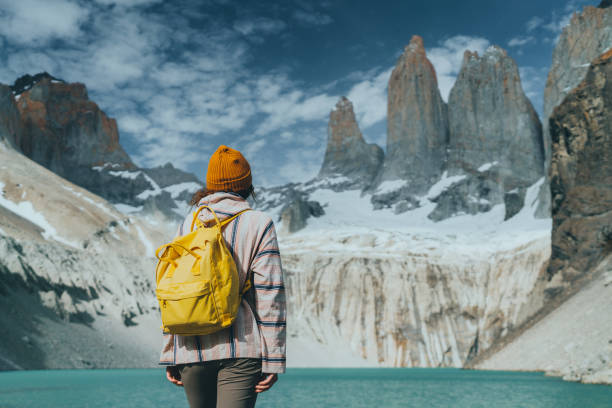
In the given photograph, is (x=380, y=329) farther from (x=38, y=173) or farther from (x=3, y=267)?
(x=38, y=173)

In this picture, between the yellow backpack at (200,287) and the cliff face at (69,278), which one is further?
the cliff face at (69,278)

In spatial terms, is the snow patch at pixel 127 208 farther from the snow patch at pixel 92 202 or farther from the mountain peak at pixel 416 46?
the mountain peak at pixel 416 46

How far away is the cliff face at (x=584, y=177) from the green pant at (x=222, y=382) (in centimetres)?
3707

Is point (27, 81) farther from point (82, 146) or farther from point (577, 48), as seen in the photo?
point (577, 48)

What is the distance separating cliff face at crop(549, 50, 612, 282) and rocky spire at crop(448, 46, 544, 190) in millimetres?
58452

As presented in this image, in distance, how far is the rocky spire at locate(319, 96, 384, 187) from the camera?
130m

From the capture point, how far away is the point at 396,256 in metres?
65.9

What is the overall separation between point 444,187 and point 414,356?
52873 millimetres

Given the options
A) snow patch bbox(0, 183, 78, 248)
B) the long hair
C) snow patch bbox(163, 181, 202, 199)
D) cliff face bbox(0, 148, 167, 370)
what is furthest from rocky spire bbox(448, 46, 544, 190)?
the long hair

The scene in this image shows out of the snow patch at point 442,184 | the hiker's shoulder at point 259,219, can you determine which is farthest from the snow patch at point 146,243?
the hiker's shoulder at point 259,219

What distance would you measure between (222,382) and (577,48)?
291 feet

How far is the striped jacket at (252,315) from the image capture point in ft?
9.59

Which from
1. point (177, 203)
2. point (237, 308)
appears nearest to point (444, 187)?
point (177, 203)

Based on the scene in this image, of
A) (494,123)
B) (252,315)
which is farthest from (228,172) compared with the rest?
(494,123)
